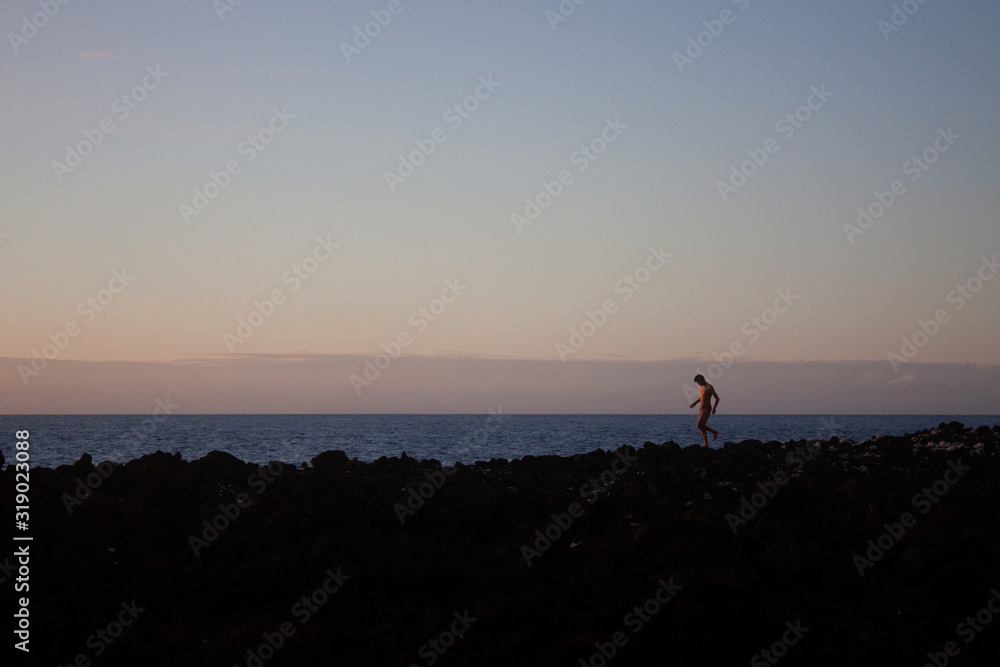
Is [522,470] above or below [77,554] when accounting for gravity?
above

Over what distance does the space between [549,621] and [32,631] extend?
6615 millimetres

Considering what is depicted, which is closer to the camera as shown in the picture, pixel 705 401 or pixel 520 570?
pixel 520 570

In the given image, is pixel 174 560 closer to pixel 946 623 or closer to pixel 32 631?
pixel 32 631

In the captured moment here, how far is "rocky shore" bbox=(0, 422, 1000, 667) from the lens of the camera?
10477mm

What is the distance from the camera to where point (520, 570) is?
12.5m

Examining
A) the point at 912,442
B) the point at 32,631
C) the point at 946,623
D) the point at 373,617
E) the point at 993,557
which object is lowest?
the point at 32,631

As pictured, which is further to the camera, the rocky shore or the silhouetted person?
the silhouetted person

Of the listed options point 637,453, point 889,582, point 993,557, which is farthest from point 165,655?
point 637,453

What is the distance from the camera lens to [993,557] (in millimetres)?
12195

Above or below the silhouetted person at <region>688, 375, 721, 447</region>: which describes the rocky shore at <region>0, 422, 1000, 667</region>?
below

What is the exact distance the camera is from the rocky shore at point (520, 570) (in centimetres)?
1048

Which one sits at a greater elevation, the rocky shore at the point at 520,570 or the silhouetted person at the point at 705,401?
the silhouetted person at the point at 705,401

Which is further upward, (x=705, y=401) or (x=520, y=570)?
(x=705, y=401)

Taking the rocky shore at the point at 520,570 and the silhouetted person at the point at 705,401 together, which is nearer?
the rocky shore at the point at 520,570
